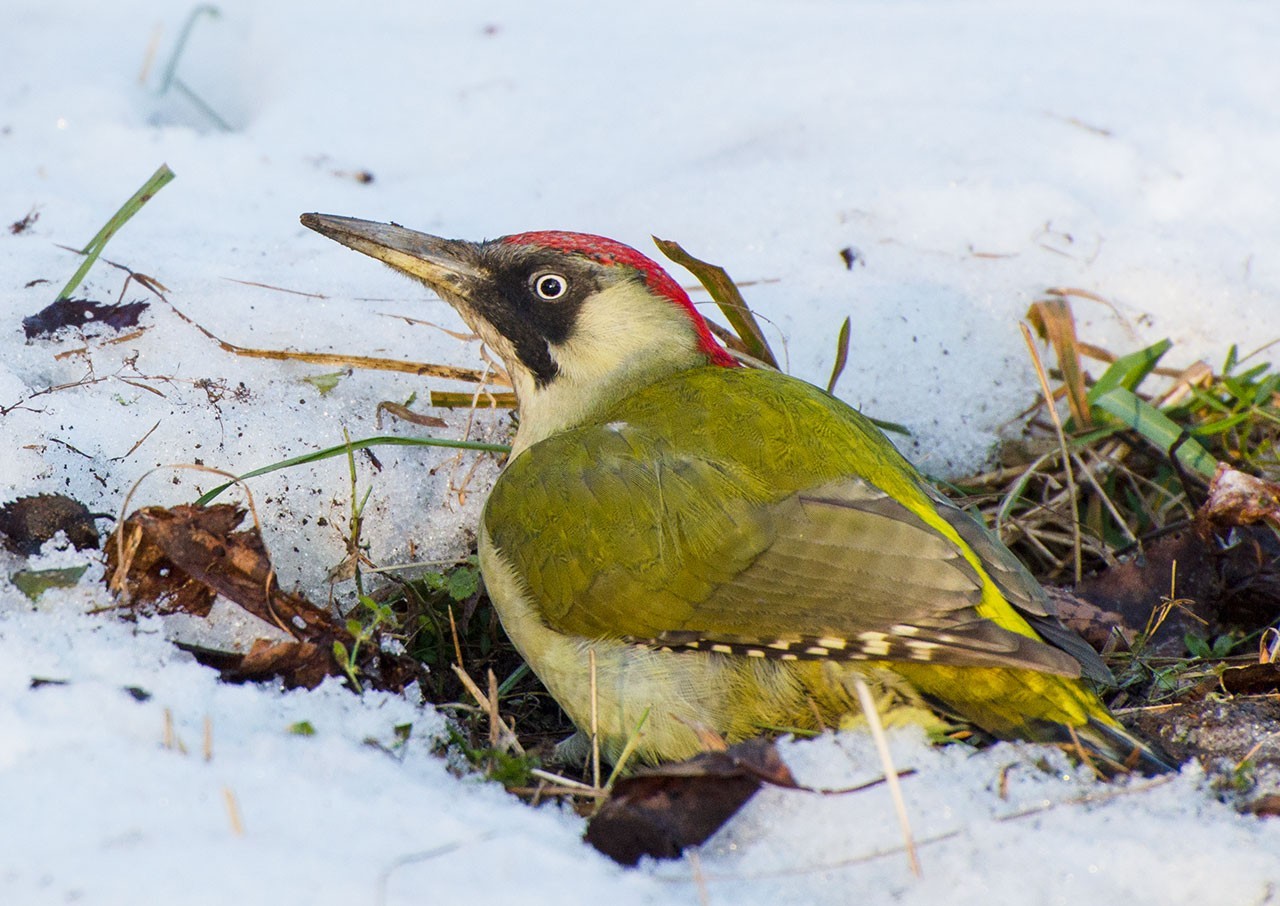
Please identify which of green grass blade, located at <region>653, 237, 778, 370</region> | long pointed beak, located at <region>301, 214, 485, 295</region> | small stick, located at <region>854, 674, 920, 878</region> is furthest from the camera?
green grass blade, located at <region>653, 237, 778, 370</region>

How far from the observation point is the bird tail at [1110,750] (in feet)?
7.60

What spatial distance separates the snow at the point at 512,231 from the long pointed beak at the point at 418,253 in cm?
38

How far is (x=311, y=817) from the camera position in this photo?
6.54 feet

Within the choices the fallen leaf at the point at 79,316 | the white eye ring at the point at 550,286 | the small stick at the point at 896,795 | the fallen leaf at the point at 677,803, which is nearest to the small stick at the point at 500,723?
the fallen leaf at the point at 677,803

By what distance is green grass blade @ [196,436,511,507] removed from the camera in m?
2.80

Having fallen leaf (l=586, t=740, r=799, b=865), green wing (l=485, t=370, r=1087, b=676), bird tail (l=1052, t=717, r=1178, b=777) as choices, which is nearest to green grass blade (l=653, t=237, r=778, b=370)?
green wing (l=485, t=370, r=1087, b=676)

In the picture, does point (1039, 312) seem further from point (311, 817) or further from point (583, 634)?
point (311, 817)

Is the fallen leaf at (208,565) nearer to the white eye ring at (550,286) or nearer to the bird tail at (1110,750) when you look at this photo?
the white eye ring at (550,286)

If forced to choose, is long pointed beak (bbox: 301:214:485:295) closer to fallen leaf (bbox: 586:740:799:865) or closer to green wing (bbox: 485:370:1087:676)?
green wing (bbox: 485:370:1087:676)

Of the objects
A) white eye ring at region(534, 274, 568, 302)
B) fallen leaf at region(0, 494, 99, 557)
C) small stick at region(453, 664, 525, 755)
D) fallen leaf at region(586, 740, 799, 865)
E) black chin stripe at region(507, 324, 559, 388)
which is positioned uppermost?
white eye ring at region(534, 274, 568, 302)

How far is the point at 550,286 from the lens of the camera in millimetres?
3111

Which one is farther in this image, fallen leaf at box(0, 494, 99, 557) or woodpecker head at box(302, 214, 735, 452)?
woodpecker head at box(302, 214, 735, 452)

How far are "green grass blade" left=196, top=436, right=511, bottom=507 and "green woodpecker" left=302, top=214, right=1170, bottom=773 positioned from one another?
20 cm

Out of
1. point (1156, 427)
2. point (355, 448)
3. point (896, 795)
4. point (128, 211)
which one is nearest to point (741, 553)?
point (896, 795)
